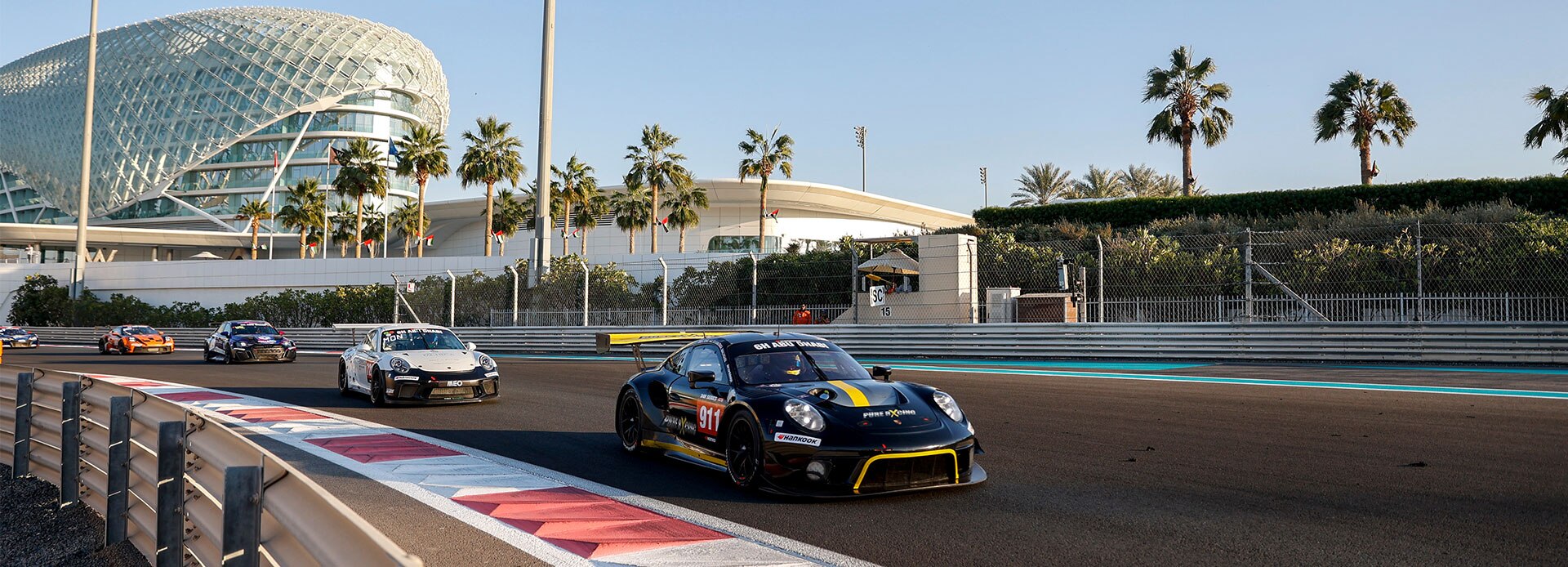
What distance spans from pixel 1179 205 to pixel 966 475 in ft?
109

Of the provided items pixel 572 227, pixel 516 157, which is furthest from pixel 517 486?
pixel 572 227

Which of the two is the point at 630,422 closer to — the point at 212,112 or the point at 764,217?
the point at 764,217

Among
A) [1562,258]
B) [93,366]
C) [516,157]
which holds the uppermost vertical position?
[516,157]

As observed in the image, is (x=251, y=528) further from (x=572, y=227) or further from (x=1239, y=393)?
(x=572, y=227)

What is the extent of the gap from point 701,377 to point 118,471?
3.74m

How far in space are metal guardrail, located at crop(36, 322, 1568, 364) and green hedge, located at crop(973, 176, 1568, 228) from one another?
1477 centimetres

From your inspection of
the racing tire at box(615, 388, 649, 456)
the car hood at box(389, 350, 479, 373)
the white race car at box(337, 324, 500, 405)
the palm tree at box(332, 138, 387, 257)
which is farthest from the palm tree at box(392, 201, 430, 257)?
the racing tire at box(615, 388, 649, 456)

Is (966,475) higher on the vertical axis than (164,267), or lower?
lower

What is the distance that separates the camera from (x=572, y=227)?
7044 centimetres

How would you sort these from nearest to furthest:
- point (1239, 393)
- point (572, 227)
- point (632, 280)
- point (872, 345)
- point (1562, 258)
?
point (1239, 393) → point (1562, 258) → point (872, 345) → point (632, 280) → point (572, 227)

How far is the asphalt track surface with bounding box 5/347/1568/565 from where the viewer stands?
5.25 m

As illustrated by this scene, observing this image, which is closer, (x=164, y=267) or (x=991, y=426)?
(x=991, y=426)

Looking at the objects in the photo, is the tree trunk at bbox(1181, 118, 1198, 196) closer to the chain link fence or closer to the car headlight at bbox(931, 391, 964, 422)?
the chain link fence

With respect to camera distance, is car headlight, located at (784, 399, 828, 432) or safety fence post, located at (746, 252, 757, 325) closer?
car headlight, located at (784, 399, 828, 432)
